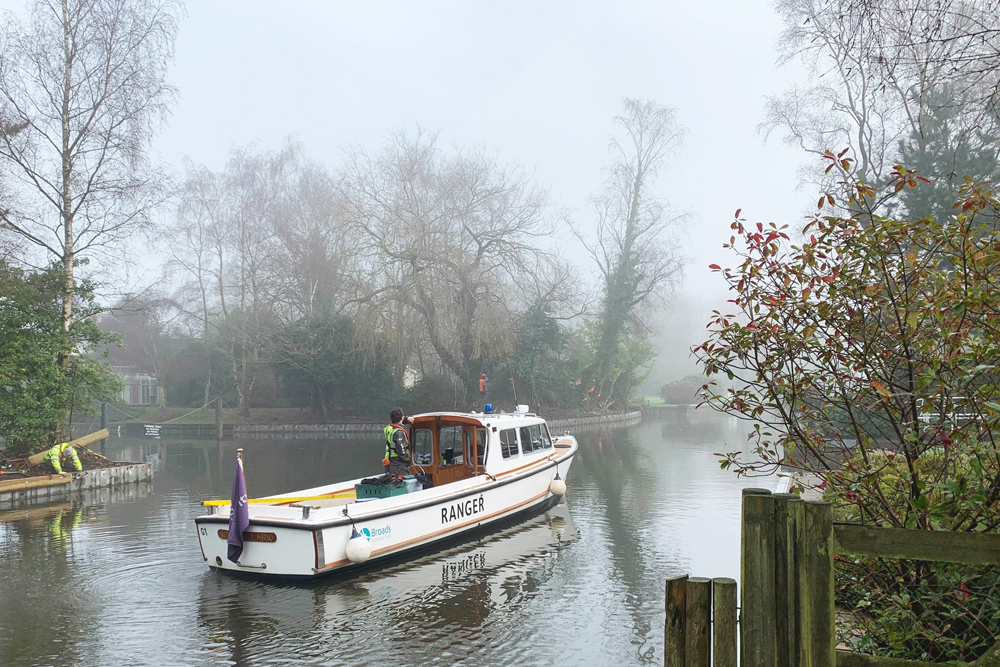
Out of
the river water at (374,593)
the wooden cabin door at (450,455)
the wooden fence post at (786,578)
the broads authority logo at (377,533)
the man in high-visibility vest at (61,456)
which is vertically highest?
the wooden fence post at (786,578)

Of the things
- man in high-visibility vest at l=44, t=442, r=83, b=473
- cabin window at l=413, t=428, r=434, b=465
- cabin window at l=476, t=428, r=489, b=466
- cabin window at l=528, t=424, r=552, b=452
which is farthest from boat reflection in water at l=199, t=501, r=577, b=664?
man in high-visibility vest at l=44, t=442, r=83, b=473

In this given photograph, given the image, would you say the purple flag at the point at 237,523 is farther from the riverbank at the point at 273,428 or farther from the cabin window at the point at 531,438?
the riverbank at the point at 273,428

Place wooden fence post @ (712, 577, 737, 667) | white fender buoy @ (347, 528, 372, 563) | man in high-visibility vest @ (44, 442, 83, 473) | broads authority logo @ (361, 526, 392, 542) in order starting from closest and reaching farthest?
wooden fence post @ (712, 577, 737, 667) → white fender buoy @ (347, 528, 372, 563) → broads authority logo @ (361, 526, 392, 542) → man in high-visibility vest @ (44, 442, 83, 473)

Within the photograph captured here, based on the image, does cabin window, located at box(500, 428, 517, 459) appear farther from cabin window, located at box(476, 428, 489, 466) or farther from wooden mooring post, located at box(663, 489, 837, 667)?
wooden mooring post, located at box(663, 489, 837, 667)

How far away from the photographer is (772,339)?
4.48 meters

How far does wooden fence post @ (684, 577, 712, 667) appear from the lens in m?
3.49

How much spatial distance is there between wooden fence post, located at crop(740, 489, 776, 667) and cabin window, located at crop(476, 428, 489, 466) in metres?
9.62

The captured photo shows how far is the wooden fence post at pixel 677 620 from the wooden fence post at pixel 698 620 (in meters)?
0.02

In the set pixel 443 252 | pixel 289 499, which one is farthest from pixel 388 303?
pixel 289 499

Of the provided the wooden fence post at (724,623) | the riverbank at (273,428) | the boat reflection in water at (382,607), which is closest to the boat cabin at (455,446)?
the boat reflection in water at (382,607)

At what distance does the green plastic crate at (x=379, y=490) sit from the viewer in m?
11.1

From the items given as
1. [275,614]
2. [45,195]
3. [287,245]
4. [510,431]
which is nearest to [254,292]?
[287,245]

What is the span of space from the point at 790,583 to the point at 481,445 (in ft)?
32.3

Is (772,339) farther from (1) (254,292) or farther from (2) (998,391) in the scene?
(1) (254,292)
